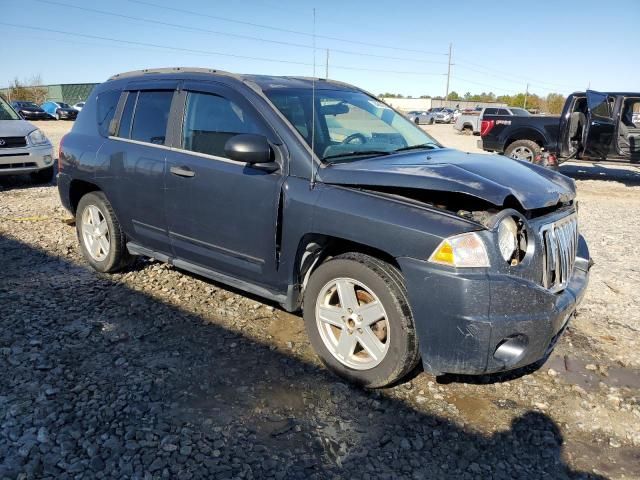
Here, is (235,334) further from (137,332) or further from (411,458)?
(411,458)

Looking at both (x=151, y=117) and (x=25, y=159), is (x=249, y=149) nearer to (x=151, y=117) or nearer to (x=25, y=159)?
(x=151, y=117)

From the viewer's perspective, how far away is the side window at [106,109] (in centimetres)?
466

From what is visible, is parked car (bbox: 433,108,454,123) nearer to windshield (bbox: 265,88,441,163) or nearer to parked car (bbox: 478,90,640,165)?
parked car (bbox: 478,90,640,165)

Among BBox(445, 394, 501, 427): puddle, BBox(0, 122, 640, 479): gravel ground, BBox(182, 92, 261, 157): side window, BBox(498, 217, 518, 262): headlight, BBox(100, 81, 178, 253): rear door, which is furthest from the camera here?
BBox(100, 81, 178, 253): rear door

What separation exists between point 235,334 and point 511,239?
2.09m

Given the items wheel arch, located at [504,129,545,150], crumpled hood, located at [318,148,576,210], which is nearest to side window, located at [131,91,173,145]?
crumpled hood, located at [318,148,576,210]

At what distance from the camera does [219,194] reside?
11.8 feet

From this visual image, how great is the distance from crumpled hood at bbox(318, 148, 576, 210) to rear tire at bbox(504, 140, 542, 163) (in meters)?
9.37

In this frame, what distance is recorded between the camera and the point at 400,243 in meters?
2.76

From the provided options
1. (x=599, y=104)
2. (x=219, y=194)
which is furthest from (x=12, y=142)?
(x=599, y=104)

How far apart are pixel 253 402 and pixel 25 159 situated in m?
8.28

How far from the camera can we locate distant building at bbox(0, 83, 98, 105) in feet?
180

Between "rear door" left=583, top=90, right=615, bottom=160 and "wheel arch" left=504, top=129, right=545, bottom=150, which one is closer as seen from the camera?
"rear door" left=583, top=90, right=615, bottom=160

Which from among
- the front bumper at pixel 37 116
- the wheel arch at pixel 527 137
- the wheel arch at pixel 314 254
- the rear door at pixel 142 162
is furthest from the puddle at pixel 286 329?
the front bumper at pixel 37 116
